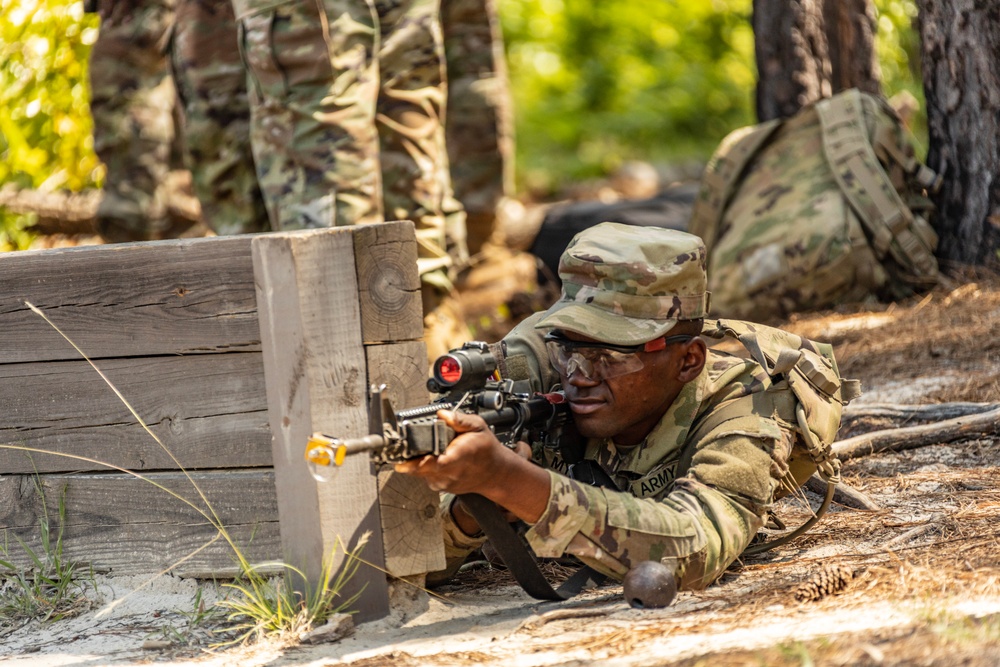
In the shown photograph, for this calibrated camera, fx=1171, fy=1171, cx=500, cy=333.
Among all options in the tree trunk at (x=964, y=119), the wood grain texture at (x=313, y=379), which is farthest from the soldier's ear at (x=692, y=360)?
the tree trunk at (x=964, y=119)

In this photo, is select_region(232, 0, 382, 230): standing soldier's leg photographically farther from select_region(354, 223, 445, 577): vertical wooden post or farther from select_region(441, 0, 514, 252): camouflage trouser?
select_region(441, 0, 514, 252): camouflage trouser

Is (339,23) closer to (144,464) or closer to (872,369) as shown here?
(144,464)

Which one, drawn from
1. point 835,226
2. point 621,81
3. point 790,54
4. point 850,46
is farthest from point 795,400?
point 621,81

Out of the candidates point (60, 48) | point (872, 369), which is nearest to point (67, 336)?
point (872, 369)

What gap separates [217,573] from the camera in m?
2.85

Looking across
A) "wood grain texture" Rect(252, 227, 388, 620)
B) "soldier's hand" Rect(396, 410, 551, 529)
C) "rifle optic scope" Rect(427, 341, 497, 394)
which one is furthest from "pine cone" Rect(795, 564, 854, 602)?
"wood grain texture" Rect(252, 227, 388, 620)

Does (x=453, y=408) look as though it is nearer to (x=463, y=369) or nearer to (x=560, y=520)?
(x=463, y=369)

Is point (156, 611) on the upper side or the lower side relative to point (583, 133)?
lower

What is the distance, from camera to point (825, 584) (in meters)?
2.65

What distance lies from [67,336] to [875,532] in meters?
2.18

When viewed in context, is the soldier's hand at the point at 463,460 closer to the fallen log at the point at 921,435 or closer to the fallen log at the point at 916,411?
the fallen log at the point at 921,435

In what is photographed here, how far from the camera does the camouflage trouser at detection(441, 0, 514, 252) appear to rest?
7070 mm

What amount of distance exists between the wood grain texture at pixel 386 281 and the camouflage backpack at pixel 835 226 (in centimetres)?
338

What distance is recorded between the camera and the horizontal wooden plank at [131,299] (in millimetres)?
2725
